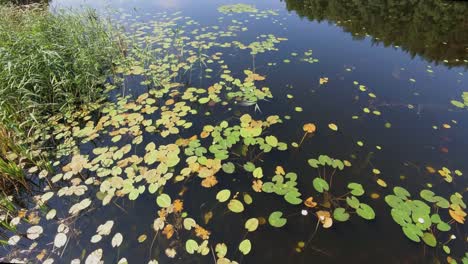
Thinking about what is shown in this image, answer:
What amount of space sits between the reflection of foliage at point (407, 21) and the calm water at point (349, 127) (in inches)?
1.8

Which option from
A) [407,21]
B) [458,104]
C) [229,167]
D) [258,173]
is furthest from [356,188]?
[407,21]

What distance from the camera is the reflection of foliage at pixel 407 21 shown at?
19.4ft

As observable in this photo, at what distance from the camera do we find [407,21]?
7332mm

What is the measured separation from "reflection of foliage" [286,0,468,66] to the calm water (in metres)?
0.05

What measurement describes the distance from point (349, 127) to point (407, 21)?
19.3ft

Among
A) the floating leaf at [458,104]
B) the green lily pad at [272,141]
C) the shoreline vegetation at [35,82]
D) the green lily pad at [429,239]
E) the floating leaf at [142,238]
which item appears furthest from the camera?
the floating leaf at [458,104]

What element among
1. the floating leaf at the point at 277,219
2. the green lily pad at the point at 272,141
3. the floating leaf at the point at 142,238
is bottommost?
the floating leaf at the point at 142,238

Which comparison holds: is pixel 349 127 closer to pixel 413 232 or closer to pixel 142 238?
pixel 413 232

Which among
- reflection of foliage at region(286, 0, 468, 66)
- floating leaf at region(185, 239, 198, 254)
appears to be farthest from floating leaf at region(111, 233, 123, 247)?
reflection of foliage at region(286, 0, 468, 66)

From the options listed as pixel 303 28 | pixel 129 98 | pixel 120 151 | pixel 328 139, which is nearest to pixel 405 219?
pixel 328 139

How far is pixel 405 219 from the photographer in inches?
97.0

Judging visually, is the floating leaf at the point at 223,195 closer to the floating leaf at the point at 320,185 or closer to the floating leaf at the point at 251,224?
the floating leaf at the point at 251,224

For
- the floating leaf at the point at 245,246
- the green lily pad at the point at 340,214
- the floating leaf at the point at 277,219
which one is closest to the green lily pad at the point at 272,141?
the floating leaf at the point at 277,219

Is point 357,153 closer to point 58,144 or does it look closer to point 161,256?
point 161,256
